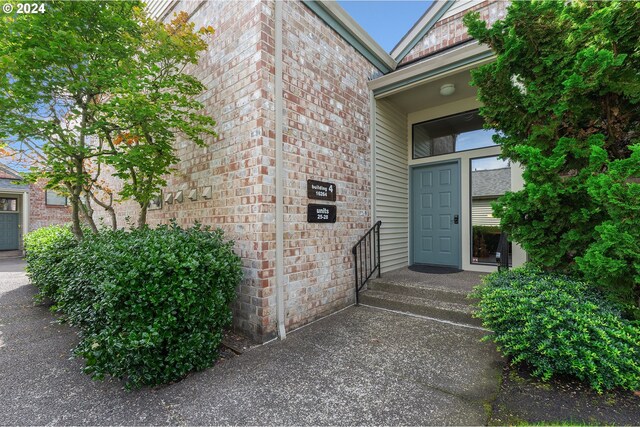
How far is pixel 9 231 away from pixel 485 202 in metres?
15.7

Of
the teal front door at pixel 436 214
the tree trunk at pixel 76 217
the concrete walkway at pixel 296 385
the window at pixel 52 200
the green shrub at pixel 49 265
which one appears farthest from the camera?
the window at pixel 52 200

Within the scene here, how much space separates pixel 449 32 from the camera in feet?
17.2

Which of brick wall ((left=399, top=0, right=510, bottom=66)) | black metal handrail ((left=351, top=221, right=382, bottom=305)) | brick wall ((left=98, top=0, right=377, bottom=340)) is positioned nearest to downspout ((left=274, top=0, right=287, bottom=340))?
brick wall ((left=98, top=0, right=377, bottom=340))

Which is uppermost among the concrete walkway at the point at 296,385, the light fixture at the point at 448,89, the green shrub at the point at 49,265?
the light fixture at the point at 448,89

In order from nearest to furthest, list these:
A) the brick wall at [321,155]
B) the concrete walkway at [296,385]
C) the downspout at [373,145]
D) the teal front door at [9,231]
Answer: the concrete walkway at [296,385]
the brick wall at [321,155]
the downspout at [373,145]
the teal front door at [9,231]

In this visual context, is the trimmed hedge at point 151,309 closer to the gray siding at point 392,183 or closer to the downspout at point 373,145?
the downspout at point 373,145

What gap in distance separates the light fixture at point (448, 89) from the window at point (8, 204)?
15.2 metres

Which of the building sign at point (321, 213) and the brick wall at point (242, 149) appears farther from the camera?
the building sign at point (321, 213)

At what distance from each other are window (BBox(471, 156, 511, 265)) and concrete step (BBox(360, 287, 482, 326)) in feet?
5.89

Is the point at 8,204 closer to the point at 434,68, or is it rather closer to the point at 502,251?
the point at 434,68

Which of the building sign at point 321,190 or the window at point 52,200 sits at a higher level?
the window at point 52,200

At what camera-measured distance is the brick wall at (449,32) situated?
15.9 feet

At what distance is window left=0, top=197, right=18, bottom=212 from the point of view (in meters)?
10.8
